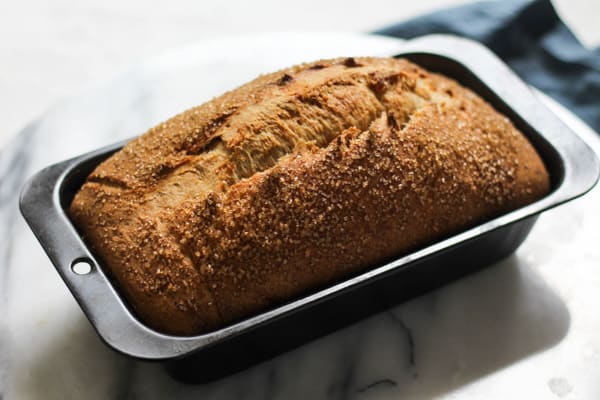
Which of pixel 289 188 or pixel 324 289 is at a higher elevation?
pixel 289 188

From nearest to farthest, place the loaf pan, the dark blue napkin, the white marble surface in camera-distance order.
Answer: the loaf pan
the dark blue napkin
the white marble surface

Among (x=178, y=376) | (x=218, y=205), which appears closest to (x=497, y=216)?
(x=218, y=205)

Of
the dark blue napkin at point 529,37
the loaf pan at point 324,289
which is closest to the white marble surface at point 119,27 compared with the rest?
the dark blue napkin at point 529,37

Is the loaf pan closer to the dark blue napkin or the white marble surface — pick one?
the dark blue napkin

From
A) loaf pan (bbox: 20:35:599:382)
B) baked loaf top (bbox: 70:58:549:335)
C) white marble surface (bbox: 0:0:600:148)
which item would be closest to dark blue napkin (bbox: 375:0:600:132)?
white marble surface (bbox: 0:0:600:148)

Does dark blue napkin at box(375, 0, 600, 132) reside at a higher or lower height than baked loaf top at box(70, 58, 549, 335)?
lower

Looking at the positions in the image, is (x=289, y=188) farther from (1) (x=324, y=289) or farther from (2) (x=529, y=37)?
(2) (x=529, y=37)

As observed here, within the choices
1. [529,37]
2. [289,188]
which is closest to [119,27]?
[529,37]
